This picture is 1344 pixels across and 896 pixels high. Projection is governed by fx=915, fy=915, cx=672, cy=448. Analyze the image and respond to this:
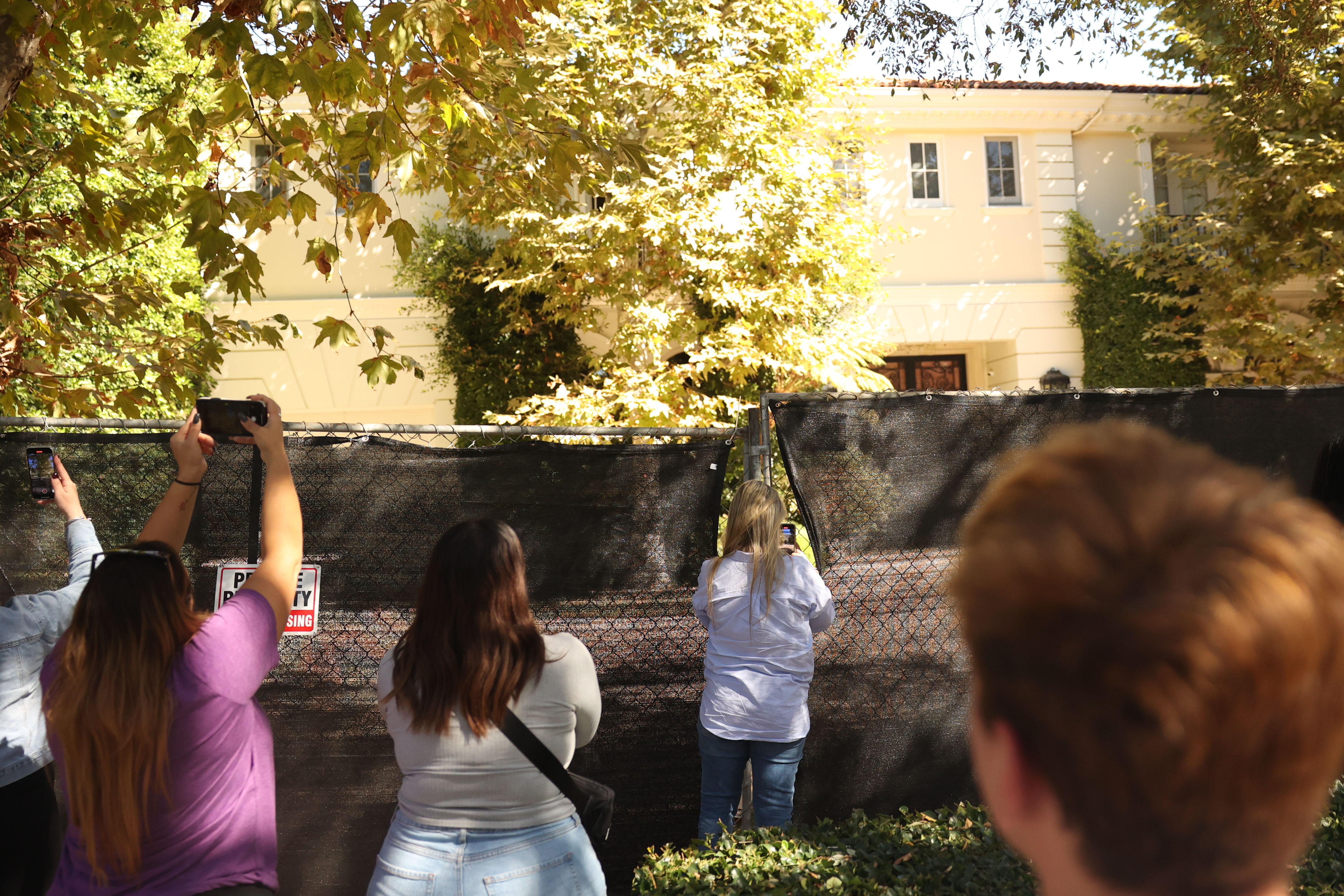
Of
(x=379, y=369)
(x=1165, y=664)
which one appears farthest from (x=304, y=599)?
(x=1165, y=664)

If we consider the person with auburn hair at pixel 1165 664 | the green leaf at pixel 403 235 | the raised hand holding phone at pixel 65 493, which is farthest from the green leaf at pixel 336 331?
the person with auburn hair at pixel 1165 664

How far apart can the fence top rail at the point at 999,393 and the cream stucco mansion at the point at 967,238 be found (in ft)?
39.1

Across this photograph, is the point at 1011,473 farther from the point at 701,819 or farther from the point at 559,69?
the point at 559,69

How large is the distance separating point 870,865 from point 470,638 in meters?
1.66

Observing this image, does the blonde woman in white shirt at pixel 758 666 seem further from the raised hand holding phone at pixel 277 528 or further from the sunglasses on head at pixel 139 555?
the sunglasses on head at pixel 139 555

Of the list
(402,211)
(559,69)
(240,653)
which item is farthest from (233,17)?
(402,211)

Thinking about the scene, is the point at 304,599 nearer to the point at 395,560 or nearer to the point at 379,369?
the point at 395,560

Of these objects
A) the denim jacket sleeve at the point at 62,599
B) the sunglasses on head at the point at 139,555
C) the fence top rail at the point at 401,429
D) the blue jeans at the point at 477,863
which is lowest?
the blue jeans at the point at 477,863

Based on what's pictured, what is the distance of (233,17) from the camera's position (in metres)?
3.98

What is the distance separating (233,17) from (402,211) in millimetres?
12842

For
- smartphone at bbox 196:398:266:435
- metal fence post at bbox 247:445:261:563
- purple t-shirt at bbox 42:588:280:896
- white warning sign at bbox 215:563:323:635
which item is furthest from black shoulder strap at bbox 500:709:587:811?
metal fence post at bbox 247:445:261:563

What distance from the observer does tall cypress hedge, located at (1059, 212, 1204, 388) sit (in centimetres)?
1659

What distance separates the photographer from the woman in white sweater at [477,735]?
236 centimetres

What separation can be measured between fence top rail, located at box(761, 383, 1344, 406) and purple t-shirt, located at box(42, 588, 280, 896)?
2.30 meters
